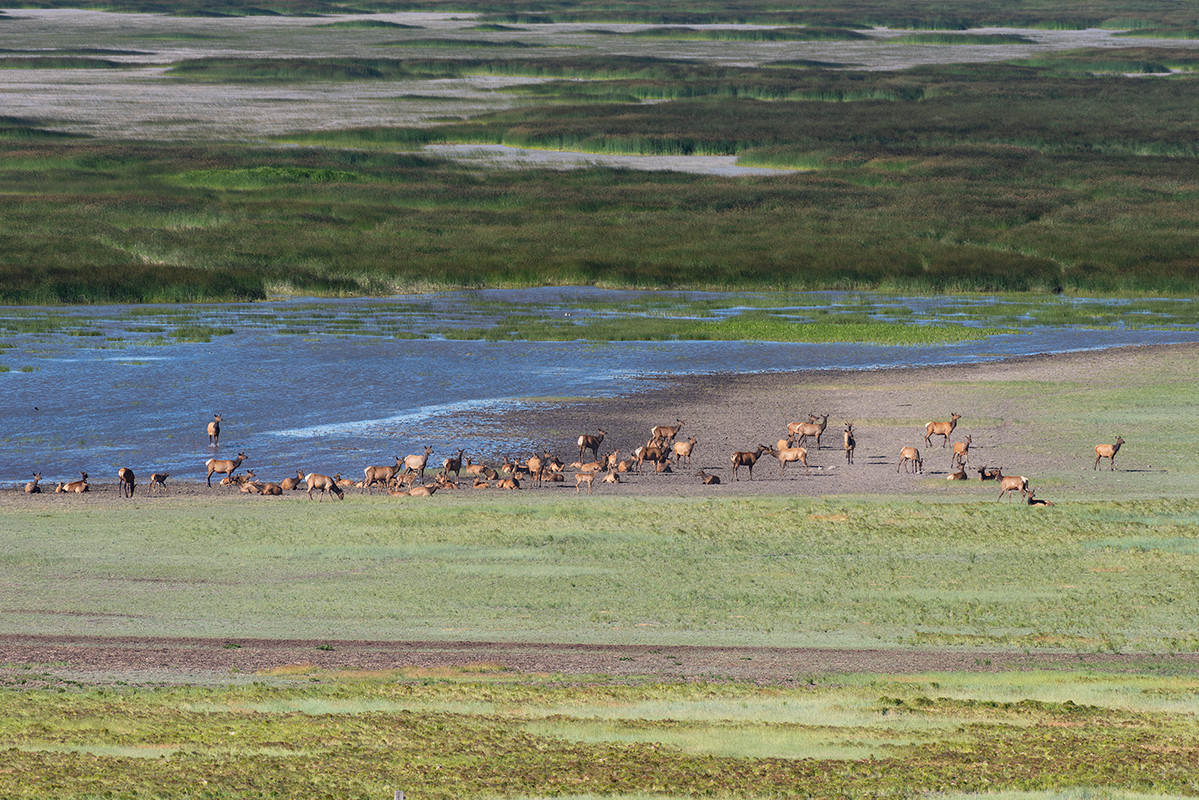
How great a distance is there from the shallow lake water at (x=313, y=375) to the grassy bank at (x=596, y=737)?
16.2 m

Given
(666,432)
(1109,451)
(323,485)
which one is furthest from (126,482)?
(1109,451)

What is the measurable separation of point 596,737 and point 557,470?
1555 cm

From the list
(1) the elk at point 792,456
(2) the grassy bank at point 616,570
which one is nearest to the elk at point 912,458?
(1) the elk at point 792,456

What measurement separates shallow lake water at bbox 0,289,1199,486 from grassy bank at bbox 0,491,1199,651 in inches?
246

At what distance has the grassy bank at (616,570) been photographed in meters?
20.3

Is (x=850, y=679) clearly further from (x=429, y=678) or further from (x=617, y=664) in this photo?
(x=429, y=678)

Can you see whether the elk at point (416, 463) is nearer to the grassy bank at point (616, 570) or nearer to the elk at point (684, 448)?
the grassy bank at point (616, 570)

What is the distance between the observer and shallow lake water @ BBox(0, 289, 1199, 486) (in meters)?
34.3

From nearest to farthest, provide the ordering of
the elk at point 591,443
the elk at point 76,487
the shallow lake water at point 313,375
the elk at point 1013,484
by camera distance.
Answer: the elk at point 1013,484 < the elk at point 76,487 < the elk at point 591,443 < the shallow lake water at point 313,375

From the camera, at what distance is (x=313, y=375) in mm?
43719

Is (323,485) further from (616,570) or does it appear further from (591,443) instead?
(616,570)

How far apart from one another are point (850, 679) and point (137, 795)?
8.22 meters

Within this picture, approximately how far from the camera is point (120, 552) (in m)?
24.3

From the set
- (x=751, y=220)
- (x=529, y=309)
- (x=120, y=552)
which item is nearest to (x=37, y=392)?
(x=120, y=552)
